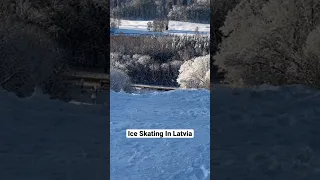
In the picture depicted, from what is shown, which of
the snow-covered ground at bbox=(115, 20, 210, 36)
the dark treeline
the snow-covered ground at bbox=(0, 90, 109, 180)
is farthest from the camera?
the dark treeline

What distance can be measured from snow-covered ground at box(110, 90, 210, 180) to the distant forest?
581 millimetres

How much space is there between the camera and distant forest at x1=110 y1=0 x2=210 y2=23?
167 inches

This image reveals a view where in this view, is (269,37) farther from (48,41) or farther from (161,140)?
(48,41)

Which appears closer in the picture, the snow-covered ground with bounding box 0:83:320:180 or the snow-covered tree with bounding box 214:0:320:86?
the snow-covered ground with bounding box 0:83:320:180

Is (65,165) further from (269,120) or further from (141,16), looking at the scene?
(269,120)

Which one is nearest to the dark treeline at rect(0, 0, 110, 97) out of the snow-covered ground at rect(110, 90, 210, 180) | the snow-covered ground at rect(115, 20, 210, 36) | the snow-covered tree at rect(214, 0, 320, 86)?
the snow-covered ground at rect(115, 20, 210, 36)

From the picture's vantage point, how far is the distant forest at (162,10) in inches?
167

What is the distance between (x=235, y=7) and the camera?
5477mm

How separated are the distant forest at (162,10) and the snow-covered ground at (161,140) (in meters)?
0.58

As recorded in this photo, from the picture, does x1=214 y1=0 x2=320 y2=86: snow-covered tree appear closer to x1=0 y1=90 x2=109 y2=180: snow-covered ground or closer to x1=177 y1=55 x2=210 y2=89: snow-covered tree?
x1=177 y1=55 x2=210 y2=89: snow-covered tree

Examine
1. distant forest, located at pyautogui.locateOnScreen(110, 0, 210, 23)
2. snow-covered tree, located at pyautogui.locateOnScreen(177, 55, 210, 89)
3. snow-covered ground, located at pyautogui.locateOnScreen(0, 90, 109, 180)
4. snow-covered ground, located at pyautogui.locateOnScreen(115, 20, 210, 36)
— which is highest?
distant forest, located at pyautogui.locateOnScreen(110, 0, 210, 23)

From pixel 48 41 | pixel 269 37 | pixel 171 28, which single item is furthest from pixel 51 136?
pixel 269 37

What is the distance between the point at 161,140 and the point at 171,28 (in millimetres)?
870

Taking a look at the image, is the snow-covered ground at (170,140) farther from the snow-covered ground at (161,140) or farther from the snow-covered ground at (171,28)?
the snow-covered ground at (171,28)
